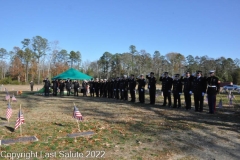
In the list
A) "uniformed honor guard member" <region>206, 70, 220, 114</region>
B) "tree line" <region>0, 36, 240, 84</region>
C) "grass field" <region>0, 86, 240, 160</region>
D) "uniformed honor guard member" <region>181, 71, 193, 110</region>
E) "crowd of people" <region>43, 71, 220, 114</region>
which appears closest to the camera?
"grass field" <region>0, 86, 240, 160</region>

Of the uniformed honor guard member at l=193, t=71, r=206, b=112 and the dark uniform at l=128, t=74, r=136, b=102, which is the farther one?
the dark uniform at l=128, t=74, r=136, b=102

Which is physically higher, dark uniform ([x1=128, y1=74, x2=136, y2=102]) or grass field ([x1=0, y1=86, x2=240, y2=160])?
dark uniform ([x1=128, y1=74, x2=136, y2=102])

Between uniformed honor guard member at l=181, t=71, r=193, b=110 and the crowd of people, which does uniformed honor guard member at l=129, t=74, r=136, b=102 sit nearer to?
the crowd of people

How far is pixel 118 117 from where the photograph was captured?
935 cm

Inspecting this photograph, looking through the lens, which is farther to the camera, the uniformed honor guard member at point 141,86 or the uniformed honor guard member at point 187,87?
the uniformed honor guard member at point 141,86

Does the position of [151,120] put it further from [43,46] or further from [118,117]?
[43,46]

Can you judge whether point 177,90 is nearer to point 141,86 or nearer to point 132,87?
point 141,86

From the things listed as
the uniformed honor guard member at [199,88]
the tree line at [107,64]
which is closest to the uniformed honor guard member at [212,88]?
the uniformed honor guard member at [199,88]

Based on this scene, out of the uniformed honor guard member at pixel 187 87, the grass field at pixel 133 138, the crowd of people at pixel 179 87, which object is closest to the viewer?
the grass field at pixel 133 138

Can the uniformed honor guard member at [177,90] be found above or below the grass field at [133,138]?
above

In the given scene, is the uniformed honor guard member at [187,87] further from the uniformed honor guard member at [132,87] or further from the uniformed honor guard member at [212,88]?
the uniformed honor guard member at [132,87]

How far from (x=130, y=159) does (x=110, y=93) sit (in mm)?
14871

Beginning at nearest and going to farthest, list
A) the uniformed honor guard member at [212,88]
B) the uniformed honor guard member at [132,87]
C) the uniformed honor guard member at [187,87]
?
the uniformed honor guard member at [212,88]
the uniformed honor guard member at [187,87]
the uniformed honor guard member at [132,87]

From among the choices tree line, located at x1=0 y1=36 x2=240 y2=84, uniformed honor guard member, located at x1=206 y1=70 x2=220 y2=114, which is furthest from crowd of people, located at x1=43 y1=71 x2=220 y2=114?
tree line, located at x1=0 y1=36 x2=240 y2=84
